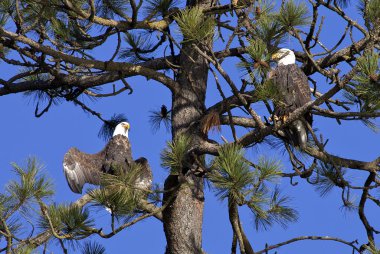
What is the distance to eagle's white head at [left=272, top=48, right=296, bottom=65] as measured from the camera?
566 cm

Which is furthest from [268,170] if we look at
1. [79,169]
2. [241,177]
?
[79,169]

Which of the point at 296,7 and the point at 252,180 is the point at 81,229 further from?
the point at 296,7

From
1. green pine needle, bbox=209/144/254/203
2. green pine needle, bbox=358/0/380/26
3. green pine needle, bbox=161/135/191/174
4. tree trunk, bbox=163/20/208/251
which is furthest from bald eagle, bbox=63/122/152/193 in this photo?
green pine needle, bbox=358/0/380/26

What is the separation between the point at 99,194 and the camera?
4.46 metres

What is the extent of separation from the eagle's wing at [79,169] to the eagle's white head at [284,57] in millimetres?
1642

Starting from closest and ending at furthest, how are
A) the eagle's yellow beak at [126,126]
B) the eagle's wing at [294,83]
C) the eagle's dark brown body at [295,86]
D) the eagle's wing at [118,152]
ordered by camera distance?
the eagle's dark brown body at [295,86]
the eagle's wing at [294,83]
the eagle's wing at [118,152]
the eagle's yellow beak at [126,126]

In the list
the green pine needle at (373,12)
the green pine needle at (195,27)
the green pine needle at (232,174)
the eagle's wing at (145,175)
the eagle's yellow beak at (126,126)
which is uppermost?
the eagle's yellow beak at (126,126)

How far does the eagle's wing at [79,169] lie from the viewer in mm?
6223

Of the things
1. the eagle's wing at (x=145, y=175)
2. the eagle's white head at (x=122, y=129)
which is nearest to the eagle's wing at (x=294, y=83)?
the eagle's wing at (x=145, y=175)

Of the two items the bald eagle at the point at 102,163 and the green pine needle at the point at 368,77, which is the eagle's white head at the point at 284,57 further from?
the green pine needle at the point at 368,77

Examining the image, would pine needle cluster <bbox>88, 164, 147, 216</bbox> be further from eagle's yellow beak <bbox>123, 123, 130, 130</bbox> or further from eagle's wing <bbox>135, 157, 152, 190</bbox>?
eagle's yellow beak <bbox>123, 123, 130, 130</bbox>

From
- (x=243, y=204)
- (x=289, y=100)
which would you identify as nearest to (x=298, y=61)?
(x=289, y=100)

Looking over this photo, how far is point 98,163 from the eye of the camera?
6.56 metres

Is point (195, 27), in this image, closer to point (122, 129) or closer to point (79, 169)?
point (79, 169)
